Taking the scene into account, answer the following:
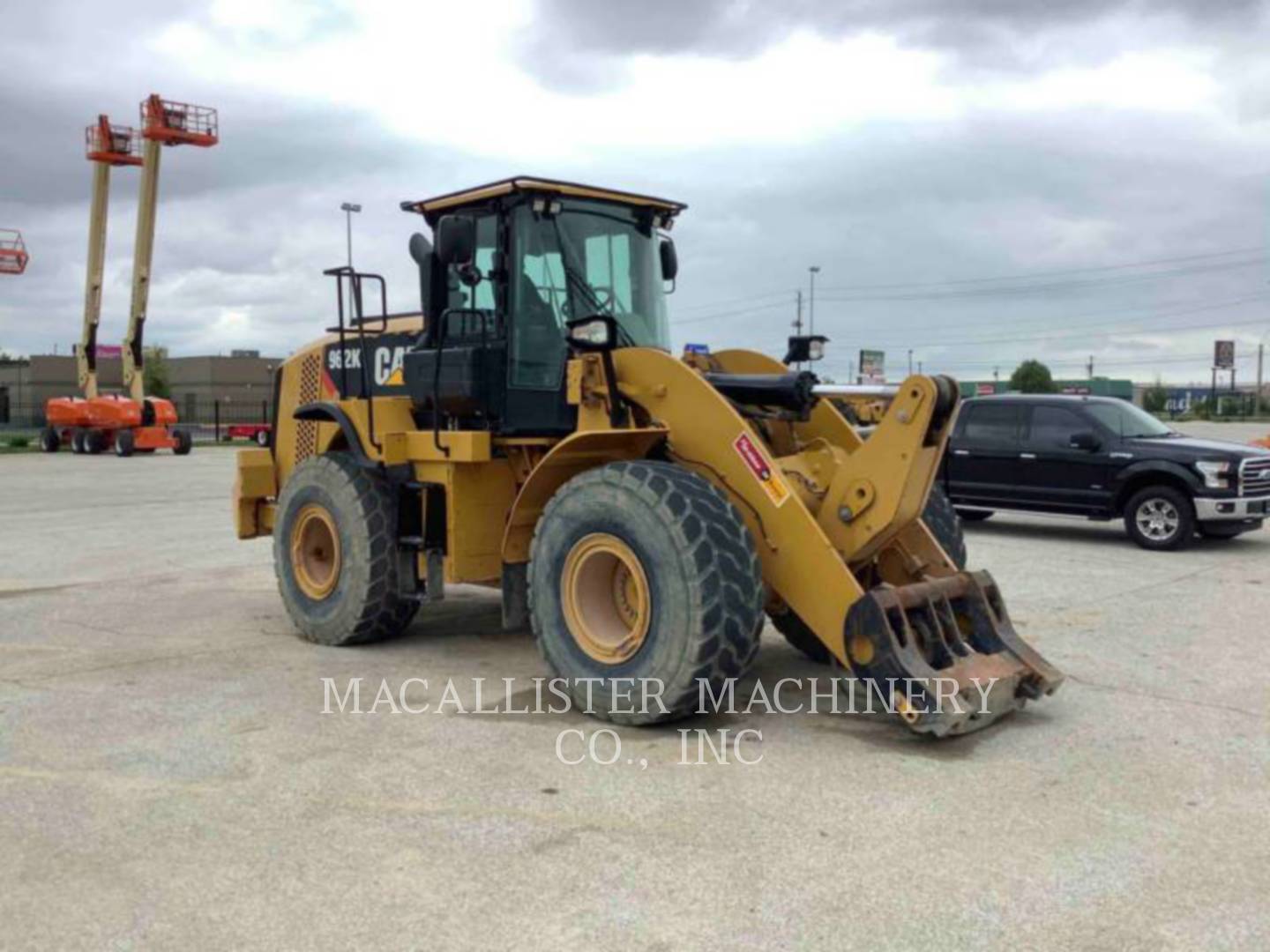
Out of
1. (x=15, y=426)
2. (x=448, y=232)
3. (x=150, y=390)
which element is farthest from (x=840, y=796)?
(x=150, y=390)

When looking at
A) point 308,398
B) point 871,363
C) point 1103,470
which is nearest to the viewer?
point 308,398

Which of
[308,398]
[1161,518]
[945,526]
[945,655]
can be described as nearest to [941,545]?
[945,526]

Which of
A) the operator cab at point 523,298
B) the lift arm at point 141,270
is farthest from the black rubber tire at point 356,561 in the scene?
the lift arm at point 141,270

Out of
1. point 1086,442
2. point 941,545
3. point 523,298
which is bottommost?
point 941,545

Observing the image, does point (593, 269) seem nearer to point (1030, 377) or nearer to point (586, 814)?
point (586, 814)

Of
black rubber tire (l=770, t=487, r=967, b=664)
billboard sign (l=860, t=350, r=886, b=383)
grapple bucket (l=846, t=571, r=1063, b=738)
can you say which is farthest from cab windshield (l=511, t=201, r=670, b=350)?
billboard sign (l=860, t=350, r=886, b=383)

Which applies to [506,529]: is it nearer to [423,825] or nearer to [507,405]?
[507,405]

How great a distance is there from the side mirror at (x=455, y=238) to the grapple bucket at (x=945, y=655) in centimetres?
282

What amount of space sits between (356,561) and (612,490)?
233cm

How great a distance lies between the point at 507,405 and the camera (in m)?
6.75

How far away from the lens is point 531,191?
6633 mm

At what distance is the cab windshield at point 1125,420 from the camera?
13539 millimetres

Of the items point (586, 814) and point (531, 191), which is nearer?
point (586, 814)

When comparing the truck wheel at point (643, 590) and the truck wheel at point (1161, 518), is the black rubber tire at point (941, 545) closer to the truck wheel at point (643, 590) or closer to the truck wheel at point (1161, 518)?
the truck wheel at point (643, 590)
